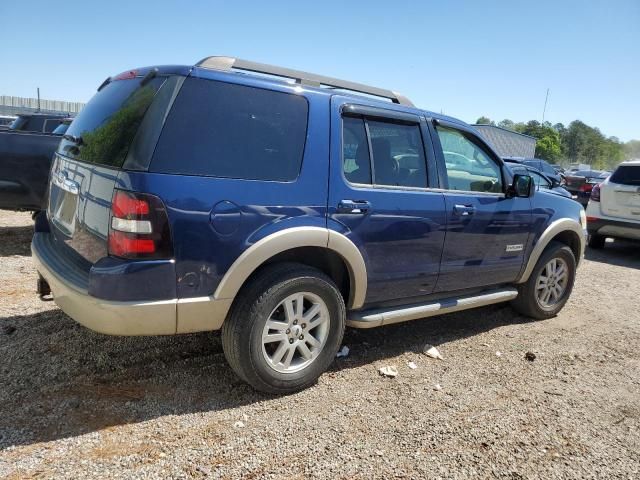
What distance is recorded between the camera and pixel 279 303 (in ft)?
9.96

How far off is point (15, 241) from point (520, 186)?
6548mm

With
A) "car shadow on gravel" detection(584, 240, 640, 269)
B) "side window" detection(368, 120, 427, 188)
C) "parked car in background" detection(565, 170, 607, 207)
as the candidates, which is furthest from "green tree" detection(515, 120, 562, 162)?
"side window" detection(368, 120, 427, 188)

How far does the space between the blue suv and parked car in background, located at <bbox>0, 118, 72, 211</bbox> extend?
3.07 m

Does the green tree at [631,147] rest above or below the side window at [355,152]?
above

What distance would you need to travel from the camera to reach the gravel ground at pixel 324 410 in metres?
2.53

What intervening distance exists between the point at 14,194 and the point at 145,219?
15.6ft

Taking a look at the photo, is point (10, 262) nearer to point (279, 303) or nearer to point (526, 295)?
point (279, 303)

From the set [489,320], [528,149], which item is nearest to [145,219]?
[489,320]

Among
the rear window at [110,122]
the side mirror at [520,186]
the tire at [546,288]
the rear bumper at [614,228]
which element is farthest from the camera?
the rear bumper at [614,228]

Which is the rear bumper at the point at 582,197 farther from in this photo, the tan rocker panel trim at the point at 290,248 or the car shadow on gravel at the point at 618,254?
the tan rocker panel trim at the point at 290,248

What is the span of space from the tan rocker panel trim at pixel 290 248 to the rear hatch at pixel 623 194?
7.49 metres

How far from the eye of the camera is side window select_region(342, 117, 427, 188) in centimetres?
338

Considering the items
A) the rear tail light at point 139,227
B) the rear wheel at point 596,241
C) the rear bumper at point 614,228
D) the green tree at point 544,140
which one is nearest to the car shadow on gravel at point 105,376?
the rear tail light at point 139,227

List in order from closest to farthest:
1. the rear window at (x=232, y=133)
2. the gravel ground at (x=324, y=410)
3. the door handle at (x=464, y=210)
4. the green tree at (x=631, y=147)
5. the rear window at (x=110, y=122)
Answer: the gravel ground at (x=324, y=410), the rear window at (x=232, y=133), the rear window at (x=110, y=122), the door handle at (x=464, y=210), the green tree at (x=631, y=147)
